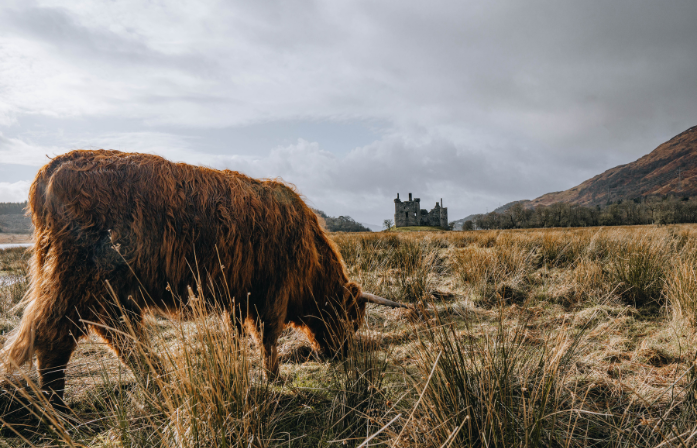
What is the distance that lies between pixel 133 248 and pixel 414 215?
76.8m

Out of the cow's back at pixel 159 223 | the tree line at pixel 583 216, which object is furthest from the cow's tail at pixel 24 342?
the tree line at pixel 583 216

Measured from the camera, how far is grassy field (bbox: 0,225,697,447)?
4.31 feet

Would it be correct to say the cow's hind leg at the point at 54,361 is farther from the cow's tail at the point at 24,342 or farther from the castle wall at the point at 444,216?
the castle wall at the point at 444,216

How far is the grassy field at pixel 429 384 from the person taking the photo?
131 centimetres

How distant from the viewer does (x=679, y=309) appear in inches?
114

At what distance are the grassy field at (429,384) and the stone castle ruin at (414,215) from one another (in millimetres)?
71142

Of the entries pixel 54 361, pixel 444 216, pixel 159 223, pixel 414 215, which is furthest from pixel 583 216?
pixel 54 361

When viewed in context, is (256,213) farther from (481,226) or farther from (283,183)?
(481,226)

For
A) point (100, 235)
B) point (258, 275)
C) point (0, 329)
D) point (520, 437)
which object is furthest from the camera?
point (0, 329)

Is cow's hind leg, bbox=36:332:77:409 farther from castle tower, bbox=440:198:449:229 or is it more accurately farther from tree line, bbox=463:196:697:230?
castle tower, bbox=440:198:449:229

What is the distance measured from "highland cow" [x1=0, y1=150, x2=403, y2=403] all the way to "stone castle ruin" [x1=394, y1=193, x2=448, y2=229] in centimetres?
7299

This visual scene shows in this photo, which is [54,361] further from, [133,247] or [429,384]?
[429,384]

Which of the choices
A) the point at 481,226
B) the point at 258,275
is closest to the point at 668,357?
the point at 258,275

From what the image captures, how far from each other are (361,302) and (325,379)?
2.72ft
